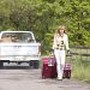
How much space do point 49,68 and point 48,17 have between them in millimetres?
19287

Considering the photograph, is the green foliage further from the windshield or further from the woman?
the woman

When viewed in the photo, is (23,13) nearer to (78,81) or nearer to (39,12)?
(39,12)

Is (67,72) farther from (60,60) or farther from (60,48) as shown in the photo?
(60,48)

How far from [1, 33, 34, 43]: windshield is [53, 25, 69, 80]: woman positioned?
24.8ft

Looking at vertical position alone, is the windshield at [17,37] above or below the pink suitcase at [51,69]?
above

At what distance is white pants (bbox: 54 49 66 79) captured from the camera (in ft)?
56.0

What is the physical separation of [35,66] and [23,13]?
497 inches

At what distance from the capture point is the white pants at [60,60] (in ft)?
56.0

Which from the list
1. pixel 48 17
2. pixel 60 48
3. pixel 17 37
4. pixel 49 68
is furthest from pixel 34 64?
pixel 48 17

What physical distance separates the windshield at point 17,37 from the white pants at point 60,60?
772 cm

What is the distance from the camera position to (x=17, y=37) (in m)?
25.5

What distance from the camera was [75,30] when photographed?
37.6 meters

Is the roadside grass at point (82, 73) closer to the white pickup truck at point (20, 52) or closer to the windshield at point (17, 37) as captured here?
the white pickup truck at point (20, 52)

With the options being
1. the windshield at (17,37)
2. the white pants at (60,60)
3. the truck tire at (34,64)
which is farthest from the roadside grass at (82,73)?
the windshield at (17,37)
